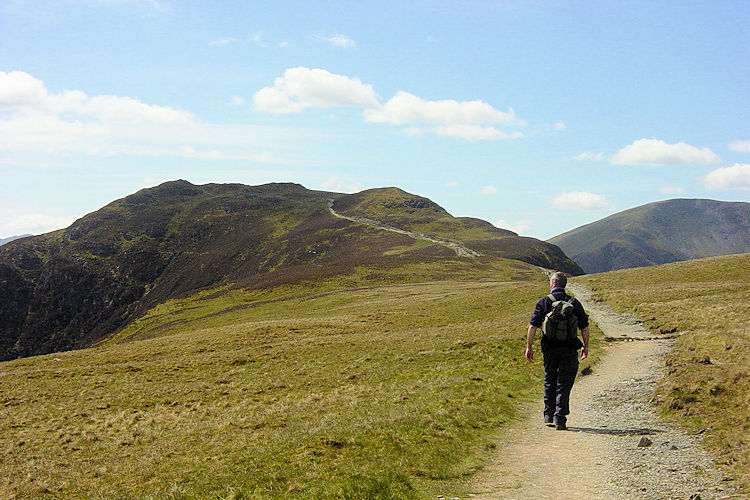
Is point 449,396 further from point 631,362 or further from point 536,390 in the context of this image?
point 631,362

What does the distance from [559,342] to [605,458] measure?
11.5 ft

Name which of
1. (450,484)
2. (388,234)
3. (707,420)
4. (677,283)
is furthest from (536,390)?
(388,234)

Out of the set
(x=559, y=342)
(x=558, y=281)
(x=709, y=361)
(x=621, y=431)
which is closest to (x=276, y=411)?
(x=559, y=342)

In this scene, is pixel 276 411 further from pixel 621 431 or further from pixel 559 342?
pixel 621 431

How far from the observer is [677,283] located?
5625 centimetres

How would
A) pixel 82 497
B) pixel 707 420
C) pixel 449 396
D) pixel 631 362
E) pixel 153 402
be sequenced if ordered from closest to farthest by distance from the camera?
pixel 707 420 < pixel 82 497 < pixel 449 396 < pixel 631 362 < pixel 153 402

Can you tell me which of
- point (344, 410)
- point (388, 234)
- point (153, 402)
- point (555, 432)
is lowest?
point (153, 402)

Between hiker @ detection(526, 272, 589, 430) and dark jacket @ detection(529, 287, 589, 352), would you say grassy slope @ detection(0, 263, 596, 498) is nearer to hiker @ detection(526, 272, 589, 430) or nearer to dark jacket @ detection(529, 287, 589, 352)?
hiker @ detection(526, 272, 589, 430)

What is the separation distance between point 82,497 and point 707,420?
1591cm

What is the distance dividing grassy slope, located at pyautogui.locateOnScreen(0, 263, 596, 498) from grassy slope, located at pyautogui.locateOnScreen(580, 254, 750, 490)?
480 centimetres

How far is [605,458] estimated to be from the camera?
10.8 metres

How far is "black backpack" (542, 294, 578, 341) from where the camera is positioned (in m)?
13.5

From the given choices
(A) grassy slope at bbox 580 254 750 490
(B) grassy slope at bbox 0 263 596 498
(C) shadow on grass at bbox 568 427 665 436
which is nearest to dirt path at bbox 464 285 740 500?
(C) shadow on grass at bbox 568 427 665 436

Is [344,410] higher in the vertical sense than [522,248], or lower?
lower
